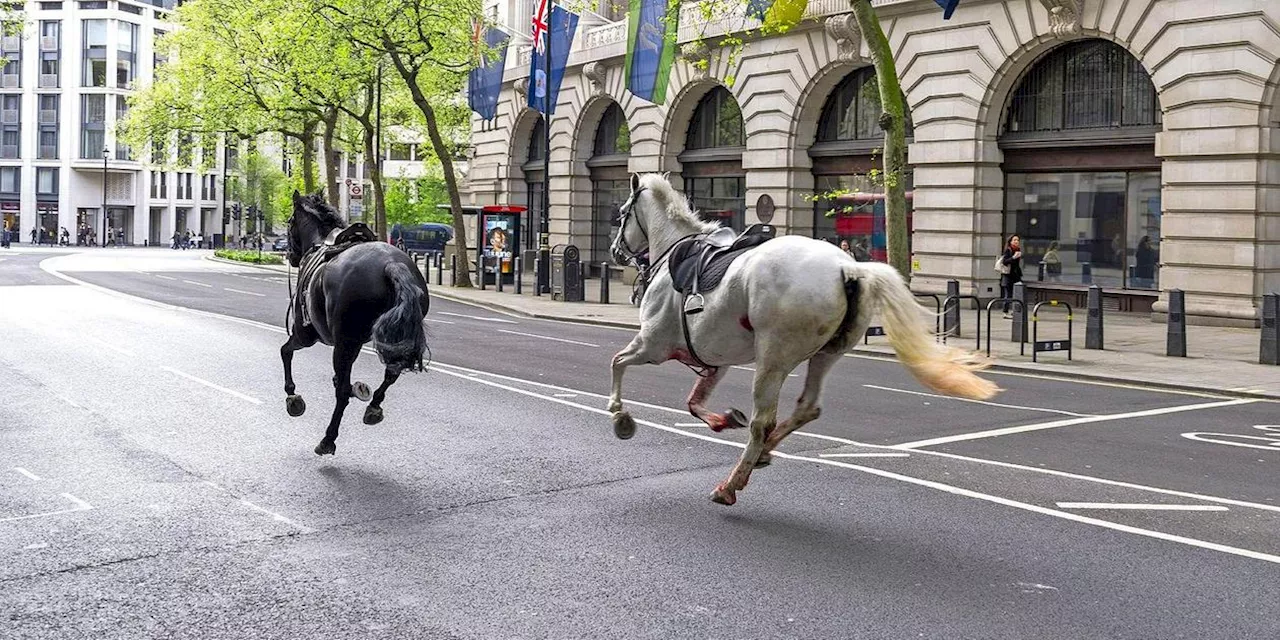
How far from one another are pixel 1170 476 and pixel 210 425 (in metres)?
8.04

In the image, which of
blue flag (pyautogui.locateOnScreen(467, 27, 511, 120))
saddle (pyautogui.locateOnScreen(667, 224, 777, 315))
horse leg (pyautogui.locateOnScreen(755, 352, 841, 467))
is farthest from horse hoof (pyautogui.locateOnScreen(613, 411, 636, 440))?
blue flag (pyautogui.locateOnScreen(467, 27, 511, 120))

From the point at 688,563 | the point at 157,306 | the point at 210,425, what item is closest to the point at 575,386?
the point at 210,425

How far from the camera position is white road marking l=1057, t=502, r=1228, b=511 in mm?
8484

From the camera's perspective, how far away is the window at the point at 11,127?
104688 mm

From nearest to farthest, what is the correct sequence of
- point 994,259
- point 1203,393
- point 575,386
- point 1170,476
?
1. point 1170,476
2. point 575,386
3. point 1203,393
4. point 994,259

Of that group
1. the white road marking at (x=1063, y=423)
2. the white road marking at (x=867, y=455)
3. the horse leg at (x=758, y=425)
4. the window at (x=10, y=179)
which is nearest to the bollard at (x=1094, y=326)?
the white road marking at (x=1063, y=423)

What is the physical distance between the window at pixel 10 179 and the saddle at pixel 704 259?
353ft

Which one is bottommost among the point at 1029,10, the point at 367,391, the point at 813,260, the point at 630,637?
the point at 630,637

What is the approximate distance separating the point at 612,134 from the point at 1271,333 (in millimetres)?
30194

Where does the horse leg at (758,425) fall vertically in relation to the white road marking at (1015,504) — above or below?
above

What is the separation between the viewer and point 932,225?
104ft

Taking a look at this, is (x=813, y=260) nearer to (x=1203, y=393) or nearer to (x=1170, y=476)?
(x=1170, y=476)

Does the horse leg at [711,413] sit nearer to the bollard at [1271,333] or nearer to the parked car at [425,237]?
the bollard at [1271,333]

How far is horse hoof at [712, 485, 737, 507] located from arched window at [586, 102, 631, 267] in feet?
122
